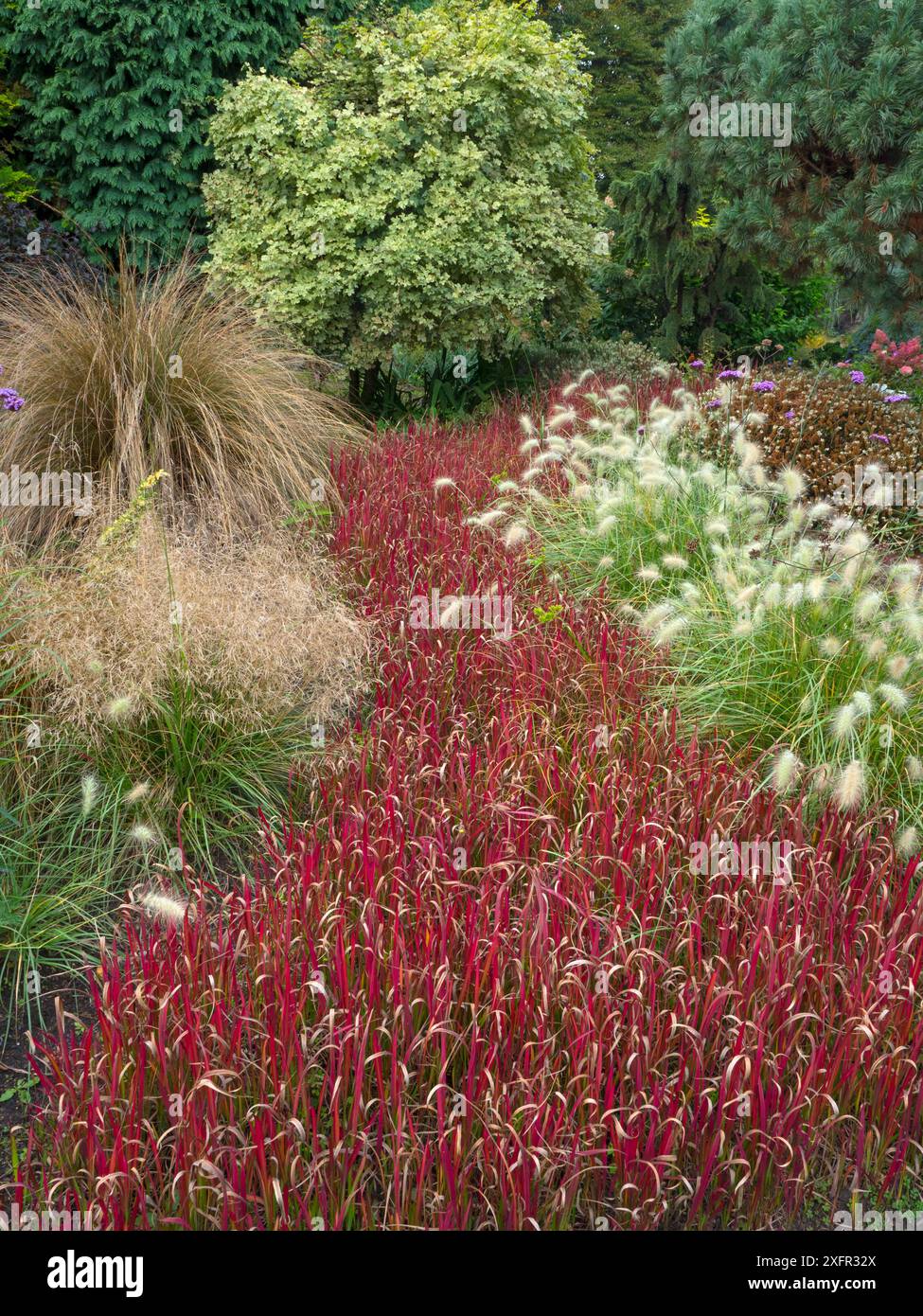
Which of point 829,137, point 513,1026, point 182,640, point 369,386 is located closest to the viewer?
point 513,1026

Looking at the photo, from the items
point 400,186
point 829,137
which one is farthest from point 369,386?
point 829,137

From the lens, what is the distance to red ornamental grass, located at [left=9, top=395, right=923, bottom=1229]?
2424 millimetres

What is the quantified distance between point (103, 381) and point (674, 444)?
3629 mm

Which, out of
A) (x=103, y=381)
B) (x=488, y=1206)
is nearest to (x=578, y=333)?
(x=103, y=381)

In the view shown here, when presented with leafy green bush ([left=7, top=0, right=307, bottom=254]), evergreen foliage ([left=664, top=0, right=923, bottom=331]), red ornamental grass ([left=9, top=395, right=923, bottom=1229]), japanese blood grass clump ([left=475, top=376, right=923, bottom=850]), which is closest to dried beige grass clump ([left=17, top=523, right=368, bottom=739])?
red ornamental grass ([left=9, top=395, right=923, bottom=1229])

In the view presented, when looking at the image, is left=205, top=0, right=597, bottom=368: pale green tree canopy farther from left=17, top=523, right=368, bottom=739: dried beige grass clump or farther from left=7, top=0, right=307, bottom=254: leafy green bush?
left=17, top=523, right=368, bottom=739: dried beige grass clump

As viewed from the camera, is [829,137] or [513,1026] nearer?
[513,1026]

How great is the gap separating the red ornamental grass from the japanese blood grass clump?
0.28 meters

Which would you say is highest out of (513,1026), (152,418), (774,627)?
(152,418)

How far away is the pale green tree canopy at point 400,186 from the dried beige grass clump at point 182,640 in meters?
4.73

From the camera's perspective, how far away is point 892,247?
7.86 meters

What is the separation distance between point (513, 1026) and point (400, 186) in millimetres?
7744

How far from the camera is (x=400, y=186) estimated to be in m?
8.98

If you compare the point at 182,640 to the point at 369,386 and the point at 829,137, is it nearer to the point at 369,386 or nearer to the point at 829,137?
the point at 829,137
